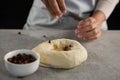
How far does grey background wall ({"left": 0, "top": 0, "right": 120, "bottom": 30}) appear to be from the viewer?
1.83 meters

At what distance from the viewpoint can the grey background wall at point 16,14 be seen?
6.00ft

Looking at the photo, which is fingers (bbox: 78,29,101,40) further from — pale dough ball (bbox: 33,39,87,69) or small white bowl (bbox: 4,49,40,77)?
small white bowl (bbox: 4,49,40,77)

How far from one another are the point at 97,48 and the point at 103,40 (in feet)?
0.29

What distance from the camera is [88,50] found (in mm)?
1060

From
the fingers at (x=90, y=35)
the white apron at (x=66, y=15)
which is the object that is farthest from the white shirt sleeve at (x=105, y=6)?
the fingers at (x=90, y=35)

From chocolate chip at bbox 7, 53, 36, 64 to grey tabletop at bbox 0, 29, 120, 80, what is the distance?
6 cm

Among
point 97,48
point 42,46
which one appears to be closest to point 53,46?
point 42,46

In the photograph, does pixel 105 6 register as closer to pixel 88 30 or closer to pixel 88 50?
pixel 88 30

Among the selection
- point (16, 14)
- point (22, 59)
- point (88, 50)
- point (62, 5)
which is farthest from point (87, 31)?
point (16, 14)

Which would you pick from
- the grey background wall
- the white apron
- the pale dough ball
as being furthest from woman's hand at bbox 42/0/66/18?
the grey background wall

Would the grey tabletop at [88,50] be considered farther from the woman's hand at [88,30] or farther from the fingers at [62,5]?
the fingers at [62,5]

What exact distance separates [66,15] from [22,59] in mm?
492

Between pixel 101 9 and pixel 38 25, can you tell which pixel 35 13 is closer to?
pixel 38 25

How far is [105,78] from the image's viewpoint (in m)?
0.88
